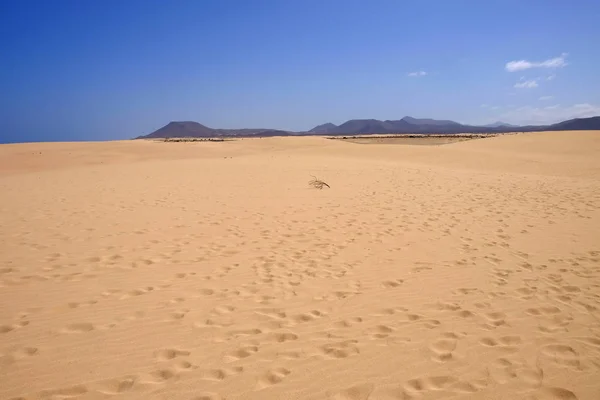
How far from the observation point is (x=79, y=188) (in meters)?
13.0

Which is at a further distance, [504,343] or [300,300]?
[300,300]

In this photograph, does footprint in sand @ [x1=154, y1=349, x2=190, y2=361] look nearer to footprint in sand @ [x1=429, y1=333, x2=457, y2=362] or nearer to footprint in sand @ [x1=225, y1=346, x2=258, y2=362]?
footprint in sand @ [x1=225, y1=346, x2=258, y2=362]

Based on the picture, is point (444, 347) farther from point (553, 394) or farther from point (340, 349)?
point (340, 349)

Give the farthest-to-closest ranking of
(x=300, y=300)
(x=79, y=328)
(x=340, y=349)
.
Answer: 1. (x=300, y=300)
2. (x=79, y=328)
3. (x=340, y=349)

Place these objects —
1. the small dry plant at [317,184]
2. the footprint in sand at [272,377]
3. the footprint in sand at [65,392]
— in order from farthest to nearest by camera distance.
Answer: the small dry plant at [317,184], the footprint in sand at [272,377], the footprint in sand at [65,392]

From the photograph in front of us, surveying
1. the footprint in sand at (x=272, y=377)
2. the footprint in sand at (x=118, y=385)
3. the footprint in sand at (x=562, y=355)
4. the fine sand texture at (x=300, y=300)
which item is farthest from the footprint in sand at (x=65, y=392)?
the footprint in sand at (x=562, y=355)

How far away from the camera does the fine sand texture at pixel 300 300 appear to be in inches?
117

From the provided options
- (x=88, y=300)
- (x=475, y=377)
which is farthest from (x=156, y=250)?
(x=475, y=377)

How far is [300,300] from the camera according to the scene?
14.4 feet

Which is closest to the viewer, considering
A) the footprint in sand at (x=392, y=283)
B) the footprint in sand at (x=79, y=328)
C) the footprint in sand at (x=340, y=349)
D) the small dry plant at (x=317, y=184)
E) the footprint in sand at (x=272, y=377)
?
the footprint in sand at (x=272, y=377)

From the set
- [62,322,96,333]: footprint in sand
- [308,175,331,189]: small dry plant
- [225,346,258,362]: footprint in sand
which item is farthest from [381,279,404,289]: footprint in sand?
[308,175,331,189]: small dry plant

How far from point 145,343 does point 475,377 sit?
2.99 m

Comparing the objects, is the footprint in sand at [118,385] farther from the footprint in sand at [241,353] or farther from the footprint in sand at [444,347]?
the footprint in sand at [444,347]

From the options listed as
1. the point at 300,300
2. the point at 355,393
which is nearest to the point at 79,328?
the point at 300,300
